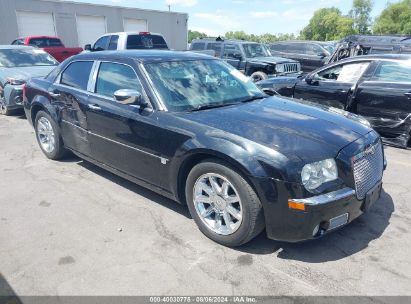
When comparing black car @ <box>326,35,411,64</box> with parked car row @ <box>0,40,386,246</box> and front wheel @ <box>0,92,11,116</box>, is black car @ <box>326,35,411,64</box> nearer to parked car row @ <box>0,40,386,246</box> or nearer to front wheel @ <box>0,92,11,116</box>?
parked car row @ <box>0,40,386,246</box>

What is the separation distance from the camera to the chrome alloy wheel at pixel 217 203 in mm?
3139

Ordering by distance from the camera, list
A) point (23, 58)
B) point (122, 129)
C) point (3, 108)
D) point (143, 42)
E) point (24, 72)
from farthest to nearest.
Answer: point (143, 42) → point (23, 58) → point (3, 108) → point (24, 72) → point (122, 129)

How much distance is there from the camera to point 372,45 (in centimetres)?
916

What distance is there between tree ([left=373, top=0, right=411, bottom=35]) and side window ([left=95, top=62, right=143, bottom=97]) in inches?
3039

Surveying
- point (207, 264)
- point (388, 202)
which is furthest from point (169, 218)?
point (388, 202)

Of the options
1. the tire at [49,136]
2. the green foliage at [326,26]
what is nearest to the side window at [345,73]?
the tire at [49,136]

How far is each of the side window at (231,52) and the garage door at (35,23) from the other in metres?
17.0

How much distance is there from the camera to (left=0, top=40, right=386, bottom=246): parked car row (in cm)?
284

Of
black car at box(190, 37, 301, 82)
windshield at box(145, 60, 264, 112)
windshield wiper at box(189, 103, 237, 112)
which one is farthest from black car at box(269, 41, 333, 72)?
windshield wiper at box(189, 103, 237, 112)

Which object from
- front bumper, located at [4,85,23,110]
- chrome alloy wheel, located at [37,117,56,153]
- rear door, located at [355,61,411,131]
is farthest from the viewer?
front bumper, located at [4,85,23,110]

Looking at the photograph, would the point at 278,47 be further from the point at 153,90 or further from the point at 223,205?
the point at 223,205

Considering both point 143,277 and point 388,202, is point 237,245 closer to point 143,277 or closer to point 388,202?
point 143,277

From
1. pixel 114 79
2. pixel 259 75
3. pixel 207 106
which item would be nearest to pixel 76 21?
pixel 259 75

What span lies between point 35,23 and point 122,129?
24223mm
